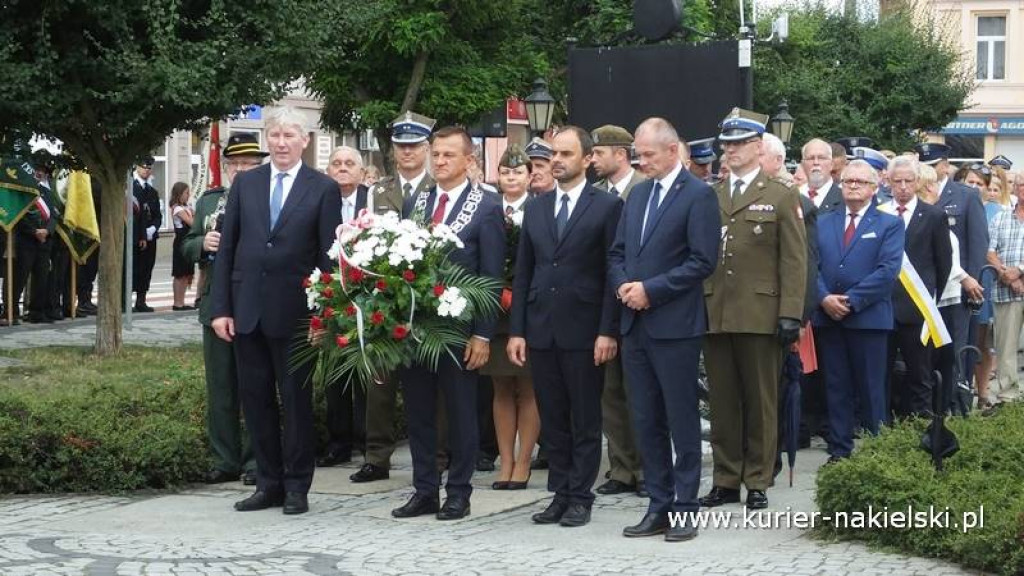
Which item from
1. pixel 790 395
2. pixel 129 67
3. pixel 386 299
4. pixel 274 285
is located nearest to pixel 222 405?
pixel 274 285

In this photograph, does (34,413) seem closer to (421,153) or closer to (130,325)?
(421,153)

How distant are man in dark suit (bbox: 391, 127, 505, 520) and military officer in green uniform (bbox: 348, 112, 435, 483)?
1.70 feet

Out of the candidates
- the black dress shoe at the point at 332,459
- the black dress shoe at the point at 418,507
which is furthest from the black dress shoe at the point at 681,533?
the black dress shoe at the point at 332,459

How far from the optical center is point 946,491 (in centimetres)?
795

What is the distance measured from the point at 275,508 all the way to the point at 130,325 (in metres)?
11.1

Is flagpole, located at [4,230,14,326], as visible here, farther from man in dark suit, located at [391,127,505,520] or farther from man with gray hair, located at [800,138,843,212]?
man in dark suit, located at [391,127,505,520]

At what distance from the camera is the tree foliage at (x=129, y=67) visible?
1500cm

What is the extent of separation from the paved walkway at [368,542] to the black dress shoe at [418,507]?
0.08m

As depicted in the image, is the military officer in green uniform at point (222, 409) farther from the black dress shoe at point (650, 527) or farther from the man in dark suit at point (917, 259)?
the man in dark suit at point (917, 259)

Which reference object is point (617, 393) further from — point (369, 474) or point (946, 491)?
point (946, 491)

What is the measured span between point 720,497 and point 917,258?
3360 mm

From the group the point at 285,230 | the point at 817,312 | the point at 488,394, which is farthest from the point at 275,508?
the point at 817,312

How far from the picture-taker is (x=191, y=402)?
10836 mm

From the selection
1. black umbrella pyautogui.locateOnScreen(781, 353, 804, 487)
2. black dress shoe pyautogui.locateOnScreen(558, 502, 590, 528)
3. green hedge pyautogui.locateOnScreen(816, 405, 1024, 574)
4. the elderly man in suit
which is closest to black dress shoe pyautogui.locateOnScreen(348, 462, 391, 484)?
black dress shoe pyautogui.locateOnScreen(558, 502, 590, 528)
